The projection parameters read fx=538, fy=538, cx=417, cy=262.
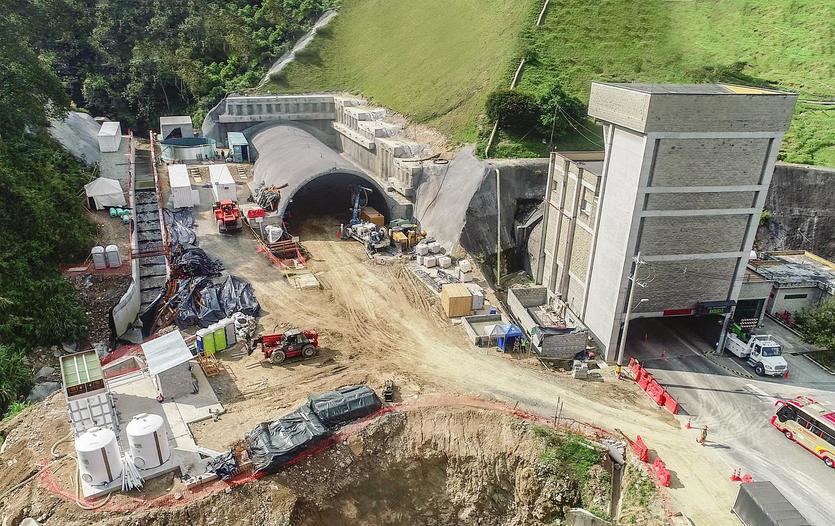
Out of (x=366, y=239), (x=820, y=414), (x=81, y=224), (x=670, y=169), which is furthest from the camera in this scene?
(x=366, y=239)

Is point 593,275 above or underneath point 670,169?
underneath

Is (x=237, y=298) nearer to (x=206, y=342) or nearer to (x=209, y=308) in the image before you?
(x=209, y=308)

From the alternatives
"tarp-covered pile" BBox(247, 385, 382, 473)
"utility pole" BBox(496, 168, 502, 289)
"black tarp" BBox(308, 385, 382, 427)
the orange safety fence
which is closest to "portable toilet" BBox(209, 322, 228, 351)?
"black tarp" BBox(308, 385, 382, 427)

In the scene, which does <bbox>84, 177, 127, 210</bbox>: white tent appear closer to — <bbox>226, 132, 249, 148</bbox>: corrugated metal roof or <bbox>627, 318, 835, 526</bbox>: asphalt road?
<bbox>226, 132, 249, 148</bbox>: corrugated metal roof

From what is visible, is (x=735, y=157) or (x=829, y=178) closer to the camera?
(x=735, y=157)

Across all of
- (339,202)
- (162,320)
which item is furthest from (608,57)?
(162,320)

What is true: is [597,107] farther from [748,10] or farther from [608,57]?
[748,10]

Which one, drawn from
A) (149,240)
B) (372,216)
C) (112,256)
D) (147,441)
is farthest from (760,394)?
(149,240)

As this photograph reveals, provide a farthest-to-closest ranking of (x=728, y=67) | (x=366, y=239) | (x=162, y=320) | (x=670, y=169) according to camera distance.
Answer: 1. (x=728, y=67)
2. (x=366, y=239)
3. (x=162, y=320)
4. (x=670, y=169)
